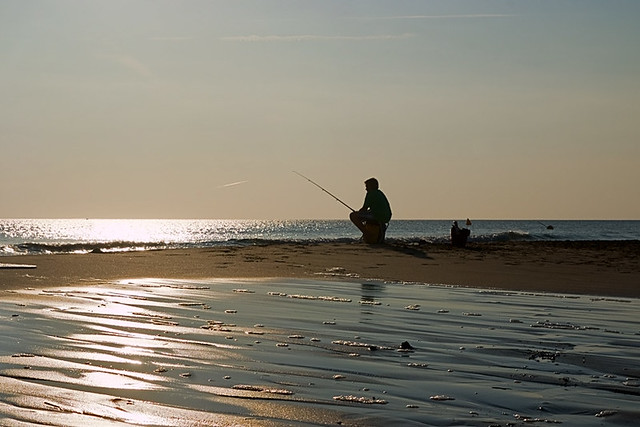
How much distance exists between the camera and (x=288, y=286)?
10711mm

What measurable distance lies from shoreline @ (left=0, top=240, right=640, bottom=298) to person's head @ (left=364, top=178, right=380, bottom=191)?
2.63 metres

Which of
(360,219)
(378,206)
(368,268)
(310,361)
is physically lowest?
(310,361)

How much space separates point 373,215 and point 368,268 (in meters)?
6.71

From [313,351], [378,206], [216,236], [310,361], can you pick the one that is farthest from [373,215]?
[216,236]

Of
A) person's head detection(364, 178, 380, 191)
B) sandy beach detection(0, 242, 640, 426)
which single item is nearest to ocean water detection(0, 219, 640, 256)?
person's head detection(364, 178, 380, 191)

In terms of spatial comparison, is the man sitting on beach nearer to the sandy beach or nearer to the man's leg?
the man's leg

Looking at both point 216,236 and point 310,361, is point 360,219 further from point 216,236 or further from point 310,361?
point 216,236

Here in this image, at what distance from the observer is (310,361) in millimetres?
5301

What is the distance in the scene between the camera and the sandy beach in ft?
13.1

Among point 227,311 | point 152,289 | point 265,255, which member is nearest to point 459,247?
point 265,255

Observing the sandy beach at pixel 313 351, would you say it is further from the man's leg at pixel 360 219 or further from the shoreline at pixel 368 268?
the man's leg at pixel 360 219

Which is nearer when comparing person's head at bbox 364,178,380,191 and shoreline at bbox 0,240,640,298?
shoreline at bbox 0,240,640,298

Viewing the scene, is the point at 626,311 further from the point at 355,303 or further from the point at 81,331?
the point at 81,331

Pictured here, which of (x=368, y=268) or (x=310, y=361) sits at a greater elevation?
(x=368, y=268)
